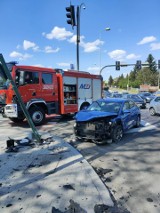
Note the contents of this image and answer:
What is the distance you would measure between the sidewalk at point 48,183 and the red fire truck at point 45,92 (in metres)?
4.42

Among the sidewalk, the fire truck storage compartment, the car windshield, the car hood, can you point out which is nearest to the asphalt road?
the sidewalk

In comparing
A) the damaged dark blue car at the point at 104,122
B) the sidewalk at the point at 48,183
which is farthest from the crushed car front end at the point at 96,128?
the sidewalk at the point at 48,183

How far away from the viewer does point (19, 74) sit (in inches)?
430

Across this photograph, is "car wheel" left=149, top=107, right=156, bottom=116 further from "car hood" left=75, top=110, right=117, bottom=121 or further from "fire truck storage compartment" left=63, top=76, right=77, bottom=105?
"car hood" left=75, top=110, right=117, bottom=121

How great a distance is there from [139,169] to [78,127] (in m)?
3.18

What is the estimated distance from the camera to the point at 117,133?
8383mm

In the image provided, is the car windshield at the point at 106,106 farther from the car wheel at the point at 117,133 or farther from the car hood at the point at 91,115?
the car wheel at the point at 117,133

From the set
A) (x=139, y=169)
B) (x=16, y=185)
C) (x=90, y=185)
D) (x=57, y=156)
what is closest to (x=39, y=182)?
(x=16, y=185)

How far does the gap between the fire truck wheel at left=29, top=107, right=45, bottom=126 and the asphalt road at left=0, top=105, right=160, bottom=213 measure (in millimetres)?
Result: 2743

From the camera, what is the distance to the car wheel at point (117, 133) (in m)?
8.10

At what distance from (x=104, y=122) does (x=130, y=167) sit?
2.42 m

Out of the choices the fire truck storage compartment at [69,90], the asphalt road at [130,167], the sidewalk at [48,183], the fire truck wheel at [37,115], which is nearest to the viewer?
the sidewalk at [48,183]

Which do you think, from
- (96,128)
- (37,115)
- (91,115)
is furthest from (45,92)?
(96,128)

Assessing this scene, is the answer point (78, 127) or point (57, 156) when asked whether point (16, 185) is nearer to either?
point (57, 156)
